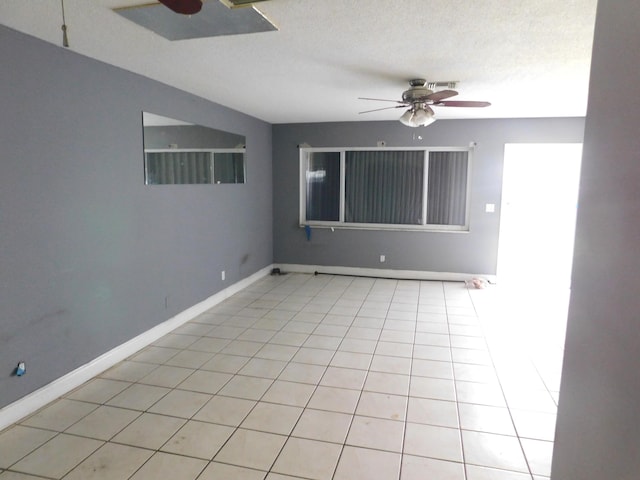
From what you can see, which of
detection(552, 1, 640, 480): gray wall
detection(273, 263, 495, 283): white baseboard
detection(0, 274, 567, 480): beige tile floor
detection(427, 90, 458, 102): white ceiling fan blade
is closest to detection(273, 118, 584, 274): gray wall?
detection(273, 263, 495, 283): white baseboard

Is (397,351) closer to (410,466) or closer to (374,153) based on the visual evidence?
(410,466)

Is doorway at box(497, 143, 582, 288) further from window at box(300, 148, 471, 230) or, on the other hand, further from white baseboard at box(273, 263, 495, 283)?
window at box(300, 148, 471, 230)

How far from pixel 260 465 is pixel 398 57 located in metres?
2.76

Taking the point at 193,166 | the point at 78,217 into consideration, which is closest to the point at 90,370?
the point at 78,217

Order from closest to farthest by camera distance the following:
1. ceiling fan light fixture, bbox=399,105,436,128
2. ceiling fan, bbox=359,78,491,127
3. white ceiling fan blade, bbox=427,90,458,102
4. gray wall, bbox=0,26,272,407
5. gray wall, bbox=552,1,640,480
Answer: gray wall, bbox=552,1,640,480, gray wall, bbox=0,26,272,407, white ceiling fan blade, bbox=427,90,458,102, ceiling fan, bbox=359,78,491,127, ceiling fan light fixture, bbox=399,105,436,128

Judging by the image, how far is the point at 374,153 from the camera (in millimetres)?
6145

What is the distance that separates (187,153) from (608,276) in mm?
3793

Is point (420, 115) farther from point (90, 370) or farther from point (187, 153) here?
point (90, 370)

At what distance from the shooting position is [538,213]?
20.5 feet

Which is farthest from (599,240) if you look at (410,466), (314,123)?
(314,123)

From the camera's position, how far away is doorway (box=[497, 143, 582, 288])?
5801mm

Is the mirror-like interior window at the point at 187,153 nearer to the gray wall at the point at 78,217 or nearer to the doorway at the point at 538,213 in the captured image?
the gray wall at the point at 78,217

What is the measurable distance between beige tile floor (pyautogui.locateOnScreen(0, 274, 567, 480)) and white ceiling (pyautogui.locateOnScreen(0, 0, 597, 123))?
2.36 meters

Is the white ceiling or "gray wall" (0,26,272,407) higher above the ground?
the white ceiling
